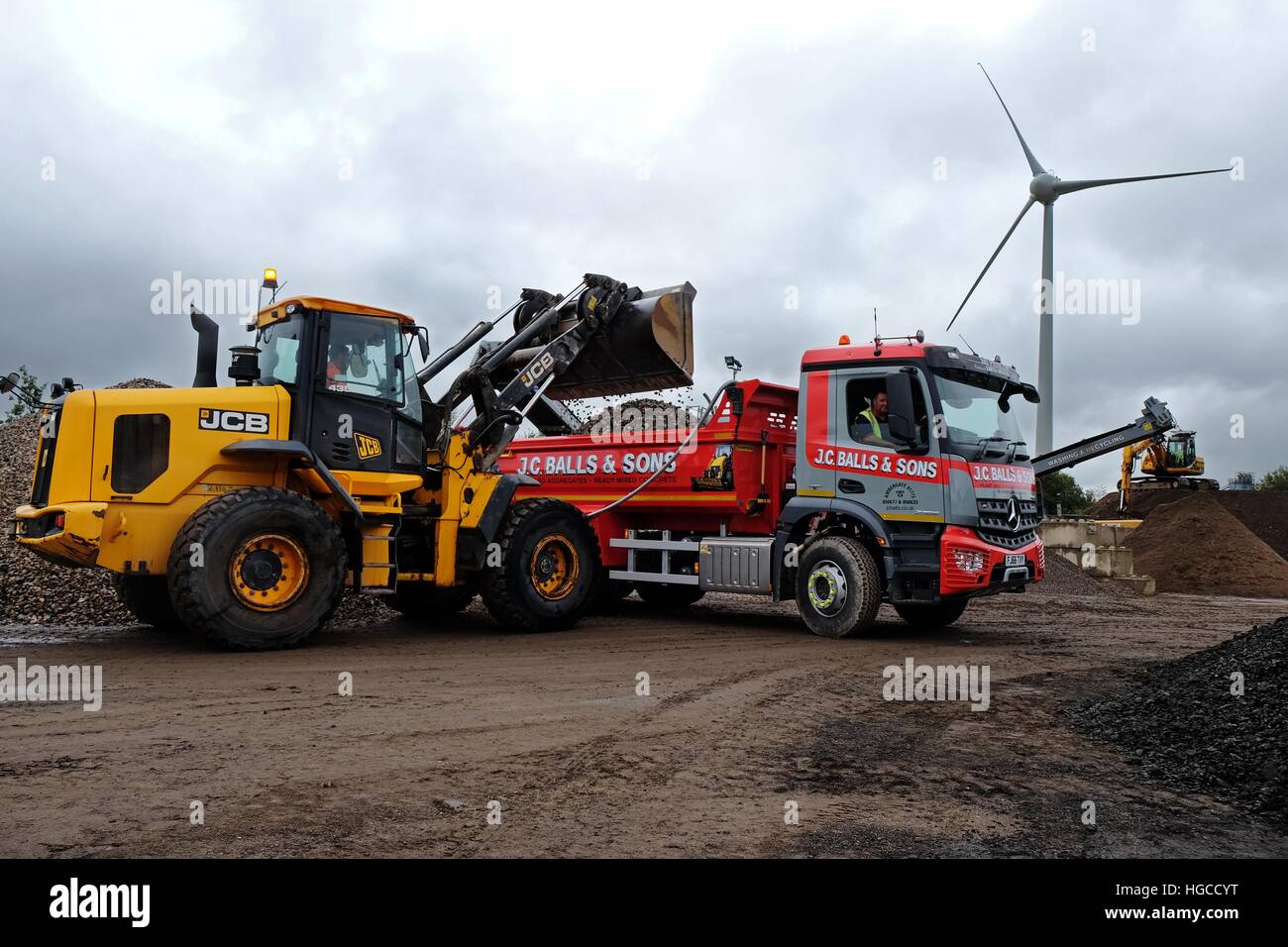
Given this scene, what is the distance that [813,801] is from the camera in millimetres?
4816

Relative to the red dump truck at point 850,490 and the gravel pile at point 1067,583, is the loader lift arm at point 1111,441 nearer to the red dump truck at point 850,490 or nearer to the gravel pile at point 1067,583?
the red dump truck at point 850,490

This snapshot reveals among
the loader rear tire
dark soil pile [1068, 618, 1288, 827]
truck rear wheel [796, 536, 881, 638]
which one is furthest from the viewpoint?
truck rear wheel [796, 536, 881, 638]

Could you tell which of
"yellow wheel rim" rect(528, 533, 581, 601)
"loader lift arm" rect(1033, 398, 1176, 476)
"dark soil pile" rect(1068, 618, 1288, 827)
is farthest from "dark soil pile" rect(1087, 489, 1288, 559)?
"dark soil pile" rect(1068, 618, 1288, 827)

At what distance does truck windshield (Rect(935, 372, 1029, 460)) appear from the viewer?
10688 mm

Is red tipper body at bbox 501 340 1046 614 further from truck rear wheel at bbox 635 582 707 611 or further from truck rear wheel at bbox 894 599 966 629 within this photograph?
truck rear wheel at bbox 635 582 707 611

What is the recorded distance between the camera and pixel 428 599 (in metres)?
12.2

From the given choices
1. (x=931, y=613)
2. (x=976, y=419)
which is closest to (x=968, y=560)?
(x=976, y=419)

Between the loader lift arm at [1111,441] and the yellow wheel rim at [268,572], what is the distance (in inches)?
394

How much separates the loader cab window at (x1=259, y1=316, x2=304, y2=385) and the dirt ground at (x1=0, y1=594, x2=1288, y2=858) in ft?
8.45

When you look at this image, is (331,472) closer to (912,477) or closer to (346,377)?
(346,377)

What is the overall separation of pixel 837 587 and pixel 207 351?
689 cm

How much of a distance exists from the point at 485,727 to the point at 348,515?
4.28 meters

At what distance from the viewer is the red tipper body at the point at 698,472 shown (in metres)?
12.2
